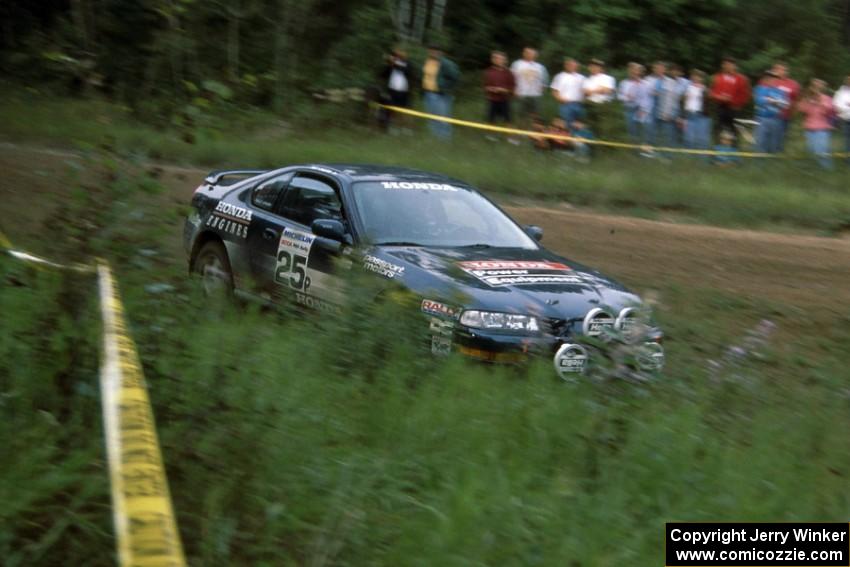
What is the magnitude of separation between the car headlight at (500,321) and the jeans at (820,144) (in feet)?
42.5

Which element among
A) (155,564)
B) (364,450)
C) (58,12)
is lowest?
(58,12)

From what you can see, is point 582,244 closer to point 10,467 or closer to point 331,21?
point 10,467

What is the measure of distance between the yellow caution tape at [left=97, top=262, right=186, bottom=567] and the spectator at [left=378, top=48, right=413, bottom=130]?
16.8m

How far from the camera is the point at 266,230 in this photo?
31.1ft

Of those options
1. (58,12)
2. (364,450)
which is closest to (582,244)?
(364,450)

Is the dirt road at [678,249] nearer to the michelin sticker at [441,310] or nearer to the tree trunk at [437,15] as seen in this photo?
the michelin sticker at [441,310]

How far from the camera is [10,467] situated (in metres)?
4.48

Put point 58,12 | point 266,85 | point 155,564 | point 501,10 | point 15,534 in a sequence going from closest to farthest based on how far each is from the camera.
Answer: point 155,564, point 15,534, point 266,85, point 58,12, point 501,10

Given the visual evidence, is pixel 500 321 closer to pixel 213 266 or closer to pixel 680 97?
pixel 213 266

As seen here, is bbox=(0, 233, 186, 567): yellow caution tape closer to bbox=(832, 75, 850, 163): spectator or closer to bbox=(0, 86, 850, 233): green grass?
bbox=(0, 86, 850, 233): green grass

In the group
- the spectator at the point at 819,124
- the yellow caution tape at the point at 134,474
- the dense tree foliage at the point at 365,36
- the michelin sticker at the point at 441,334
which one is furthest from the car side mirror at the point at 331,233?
the spectator at the point at 819,124

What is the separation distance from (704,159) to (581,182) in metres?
2.97

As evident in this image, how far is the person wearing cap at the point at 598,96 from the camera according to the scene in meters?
20.7

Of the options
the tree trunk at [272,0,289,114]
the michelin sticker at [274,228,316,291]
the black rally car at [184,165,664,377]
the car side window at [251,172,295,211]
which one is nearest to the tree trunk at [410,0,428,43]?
the tree trunk at [272,0,289,114]
